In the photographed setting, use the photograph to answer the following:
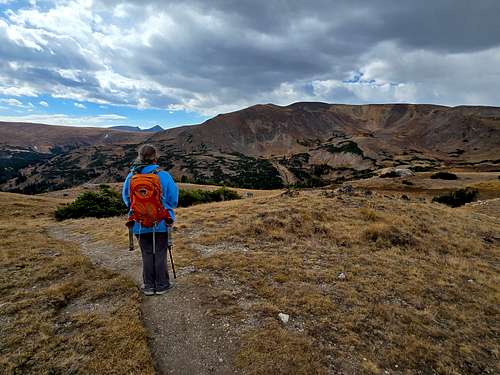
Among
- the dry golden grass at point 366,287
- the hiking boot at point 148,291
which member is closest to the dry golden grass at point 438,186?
the dry golden grass at point 366,287

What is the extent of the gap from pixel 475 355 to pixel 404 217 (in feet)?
29.2

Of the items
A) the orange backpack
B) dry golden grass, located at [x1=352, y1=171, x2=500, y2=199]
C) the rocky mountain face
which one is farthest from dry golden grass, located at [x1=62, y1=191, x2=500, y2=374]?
the rocky mountain face

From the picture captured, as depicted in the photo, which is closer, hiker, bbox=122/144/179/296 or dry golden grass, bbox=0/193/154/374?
dry golden grass, bbox=0/193/154/374

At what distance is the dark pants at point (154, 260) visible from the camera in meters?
5.38

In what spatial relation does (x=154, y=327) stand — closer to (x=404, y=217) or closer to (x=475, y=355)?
(x=475, y=355)

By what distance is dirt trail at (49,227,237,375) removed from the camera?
3718 millimetres

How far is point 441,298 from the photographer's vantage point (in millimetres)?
6008

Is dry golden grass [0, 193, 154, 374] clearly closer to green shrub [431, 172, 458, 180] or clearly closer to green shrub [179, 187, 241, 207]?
green shrub [179, 187, 241, 207]

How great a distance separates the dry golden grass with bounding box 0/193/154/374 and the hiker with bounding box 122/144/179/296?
579 mm

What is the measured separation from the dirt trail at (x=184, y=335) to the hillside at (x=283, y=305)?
2cm

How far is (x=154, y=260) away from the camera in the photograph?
5.45m

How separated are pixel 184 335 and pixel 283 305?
1.93 metres

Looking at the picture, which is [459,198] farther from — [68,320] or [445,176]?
[68,320]

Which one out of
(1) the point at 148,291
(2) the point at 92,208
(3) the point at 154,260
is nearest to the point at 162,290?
(1) the point at 148,291
